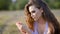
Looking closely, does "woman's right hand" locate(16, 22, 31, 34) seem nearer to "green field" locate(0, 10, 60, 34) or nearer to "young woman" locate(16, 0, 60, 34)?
"young woman" locate(16, 0, 60, 34)

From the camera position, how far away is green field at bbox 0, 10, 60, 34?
1617 mm

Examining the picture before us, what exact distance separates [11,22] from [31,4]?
96 cm

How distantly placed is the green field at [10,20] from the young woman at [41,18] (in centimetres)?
65

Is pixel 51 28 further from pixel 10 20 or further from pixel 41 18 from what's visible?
pixel 10 20

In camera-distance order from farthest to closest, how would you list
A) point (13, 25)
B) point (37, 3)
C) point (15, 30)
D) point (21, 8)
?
point (21, 8), point (13, 25), point (15, 30), point (37, 3)

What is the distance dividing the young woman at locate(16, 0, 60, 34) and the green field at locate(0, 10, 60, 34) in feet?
2.12

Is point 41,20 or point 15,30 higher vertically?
point 41,20

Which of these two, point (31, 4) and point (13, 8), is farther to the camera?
point (13, 8)

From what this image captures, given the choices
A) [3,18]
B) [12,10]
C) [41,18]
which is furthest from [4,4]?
[41,18]

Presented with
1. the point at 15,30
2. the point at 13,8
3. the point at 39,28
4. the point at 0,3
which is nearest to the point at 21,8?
the point at 13,8

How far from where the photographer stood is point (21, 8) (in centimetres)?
206

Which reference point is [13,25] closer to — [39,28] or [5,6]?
[5,6]

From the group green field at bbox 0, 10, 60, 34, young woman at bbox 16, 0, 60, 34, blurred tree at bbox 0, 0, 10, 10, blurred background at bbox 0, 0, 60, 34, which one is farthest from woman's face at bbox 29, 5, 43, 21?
blurred tree at bbox 0, 0, 10, 10

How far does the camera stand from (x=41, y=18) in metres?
0.92
